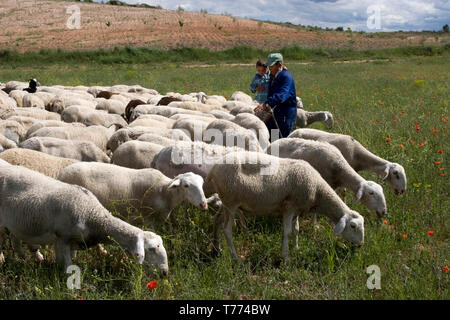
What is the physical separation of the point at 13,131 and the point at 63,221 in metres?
4.55

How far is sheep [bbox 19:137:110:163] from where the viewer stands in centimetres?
689

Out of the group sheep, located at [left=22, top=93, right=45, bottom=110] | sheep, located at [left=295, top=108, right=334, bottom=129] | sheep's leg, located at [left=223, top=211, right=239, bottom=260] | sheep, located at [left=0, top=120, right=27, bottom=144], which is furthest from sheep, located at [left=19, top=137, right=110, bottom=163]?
sheep, located at [left=295, top=108, right=334, bottom=129]

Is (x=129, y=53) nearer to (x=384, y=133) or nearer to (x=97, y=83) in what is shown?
(x=97, y=83)

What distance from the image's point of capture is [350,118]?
442 inches

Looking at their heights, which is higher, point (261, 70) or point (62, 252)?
point (261, 70)

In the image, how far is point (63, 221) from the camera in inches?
174

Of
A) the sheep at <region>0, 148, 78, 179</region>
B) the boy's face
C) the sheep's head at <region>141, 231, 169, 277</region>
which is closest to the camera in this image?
the sheep's head at <region>141, 231, 169, 277</region>

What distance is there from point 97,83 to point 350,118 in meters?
14.3

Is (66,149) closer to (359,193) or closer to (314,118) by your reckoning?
(359,193)

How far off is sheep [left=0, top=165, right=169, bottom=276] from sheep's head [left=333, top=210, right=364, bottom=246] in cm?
→ 205

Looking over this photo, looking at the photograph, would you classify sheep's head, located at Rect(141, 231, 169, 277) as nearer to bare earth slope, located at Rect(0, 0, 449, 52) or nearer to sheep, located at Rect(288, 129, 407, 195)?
sheep, located at Rect(288, 129, 407, 195)

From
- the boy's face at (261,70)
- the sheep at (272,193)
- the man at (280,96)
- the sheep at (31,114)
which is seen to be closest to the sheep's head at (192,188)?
the sheep at (272,193)

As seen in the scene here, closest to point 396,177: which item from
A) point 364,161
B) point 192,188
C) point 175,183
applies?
point 364,161

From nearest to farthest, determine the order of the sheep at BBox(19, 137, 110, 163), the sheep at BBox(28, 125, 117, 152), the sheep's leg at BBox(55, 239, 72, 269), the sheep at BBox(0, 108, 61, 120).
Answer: the sheep's leg at BBox(55, 239, 72, 269) → the sheep at BBox(19, 137, 110, 163) → the sheep at BBox(28, 125, 117, 152) → the sheep at BBox(0, 108, 61, 120)
